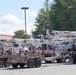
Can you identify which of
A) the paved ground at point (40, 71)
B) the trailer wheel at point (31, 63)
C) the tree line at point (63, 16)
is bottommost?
the paved ground at point (40, 71)

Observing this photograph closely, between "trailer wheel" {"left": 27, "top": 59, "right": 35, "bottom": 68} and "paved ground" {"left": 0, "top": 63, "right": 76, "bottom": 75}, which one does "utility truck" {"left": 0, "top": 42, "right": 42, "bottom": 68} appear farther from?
"paved ground" {"left": 0, "top": 63, "right": 76, "bottom": 75}

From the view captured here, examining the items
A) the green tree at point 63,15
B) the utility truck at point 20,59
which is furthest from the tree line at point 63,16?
the utility truck at point 20,59

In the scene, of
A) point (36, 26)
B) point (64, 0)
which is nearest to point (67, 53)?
point (64, 0)

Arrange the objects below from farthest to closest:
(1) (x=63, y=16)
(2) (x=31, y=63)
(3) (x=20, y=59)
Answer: (1) (x=63, y=16)
(2) (x=31, y=63)
(3) (x=20, y=59)

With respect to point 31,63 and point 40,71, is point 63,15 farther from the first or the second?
point 40,71

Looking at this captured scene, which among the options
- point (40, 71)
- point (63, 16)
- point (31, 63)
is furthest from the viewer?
point (63, 16)

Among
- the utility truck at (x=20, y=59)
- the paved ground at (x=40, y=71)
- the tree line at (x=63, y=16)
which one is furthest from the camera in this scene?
the tree line at (x=63, y=16)

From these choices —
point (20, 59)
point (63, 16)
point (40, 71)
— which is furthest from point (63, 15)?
point (40, 71)

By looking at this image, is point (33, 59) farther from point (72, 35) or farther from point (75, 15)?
point (75, 15)

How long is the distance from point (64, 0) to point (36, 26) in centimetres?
2326

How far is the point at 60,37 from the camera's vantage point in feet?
115

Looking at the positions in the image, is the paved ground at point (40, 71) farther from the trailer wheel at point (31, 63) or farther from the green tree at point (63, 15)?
the green tree at point (63, 15)

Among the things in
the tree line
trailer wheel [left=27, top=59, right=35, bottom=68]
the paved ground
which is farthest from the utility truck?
the tree line

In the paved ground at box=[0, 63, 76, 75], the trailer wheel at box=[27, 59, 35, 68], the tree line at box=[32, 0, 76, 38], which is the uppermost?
the tree line at box=[32, 0, 76, 38]
